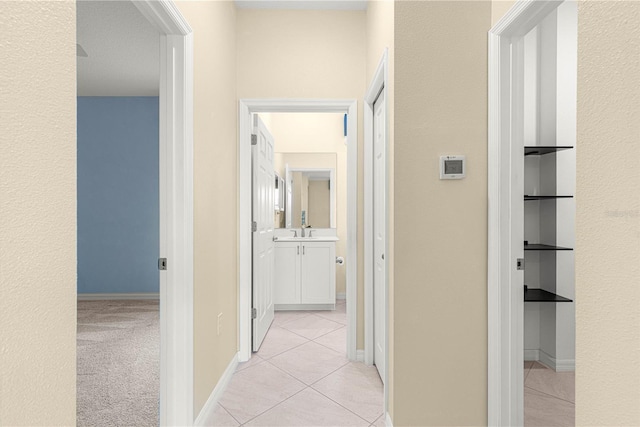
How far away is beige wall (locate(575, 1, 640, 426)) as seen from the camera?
28.4 inches

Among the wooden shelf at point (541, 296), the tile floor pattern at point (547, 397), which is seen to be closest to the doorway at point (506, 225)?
the tile floor pattern at point (547, 397)

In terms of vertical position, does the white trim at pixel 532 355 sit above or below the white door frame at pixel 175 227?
below

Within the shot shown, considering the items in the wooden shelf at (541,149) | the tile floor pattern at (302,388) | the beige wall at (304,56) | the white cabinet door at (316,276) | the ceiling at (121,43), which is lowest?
the tile floor pattern at (302,388)

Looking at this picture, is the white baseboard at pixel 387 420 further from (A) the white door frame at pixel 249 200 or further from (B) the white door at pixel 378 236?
(A) the white door frame at pixel 249 200

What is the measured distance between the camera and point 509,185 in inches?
65.5

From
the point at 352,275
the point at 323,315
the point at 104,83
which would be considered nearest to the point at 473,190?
the point at 352,275

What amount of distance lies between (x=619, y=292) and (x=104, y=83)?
5175mm

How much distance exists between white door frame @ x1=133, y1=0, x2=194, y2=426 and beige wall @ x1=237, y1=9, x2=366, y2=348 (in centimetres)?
109

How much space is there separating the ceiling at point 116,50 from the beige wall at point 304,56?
0.81 metres

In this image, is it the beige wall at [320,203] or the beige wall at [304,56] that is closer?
the beige wall at [304,56]

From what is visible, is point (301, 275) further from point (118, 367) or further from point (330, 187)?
point (118, 367)
